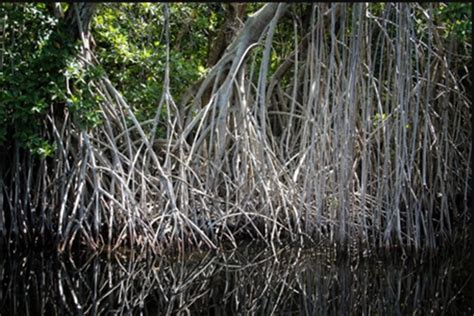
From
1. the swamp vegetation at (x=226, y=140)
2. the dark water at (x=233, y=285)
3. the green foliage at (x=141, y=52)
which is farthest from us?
the green foliage at (x=141, y=52)

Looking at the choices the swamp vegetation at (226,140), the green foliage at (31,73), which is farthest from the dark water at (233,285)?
the green foliage at (31,73)

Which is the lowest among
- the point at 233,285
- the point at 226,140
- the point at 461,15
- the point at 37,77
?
the point at 233,285

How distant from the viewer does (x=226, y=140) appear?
6164mm

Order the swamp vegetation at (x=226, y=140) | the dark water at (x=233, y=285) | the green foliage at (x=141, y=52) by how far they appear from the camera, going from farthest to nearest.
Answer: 1. the green foliage at (x=141, y=52)
2. the swamp vegetation at (x=226, y=140)
3. the dark water at (x=233, y=285)

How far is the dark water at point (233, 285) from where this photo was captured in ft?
14.1

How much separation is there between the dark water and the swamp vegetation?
0.23 metres

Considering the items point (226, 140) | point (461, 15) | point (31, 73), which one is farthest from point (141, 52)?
point (461, 15)

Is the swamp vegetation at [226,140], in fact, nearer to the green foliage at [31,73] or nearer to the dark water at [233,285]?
the green foliage at [31,73]

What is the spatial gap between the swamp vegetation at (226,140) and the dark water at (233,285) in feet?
0.75

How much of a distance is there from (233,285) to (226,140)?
5.30 feet

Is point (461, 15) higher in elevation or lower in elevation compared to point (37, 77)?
lower

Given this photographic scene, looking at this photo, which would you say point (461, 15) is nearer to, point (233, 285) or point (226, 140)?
point (233, 285)

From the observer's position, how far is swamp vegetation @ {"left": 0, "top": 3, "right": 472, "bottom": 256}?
5188mm

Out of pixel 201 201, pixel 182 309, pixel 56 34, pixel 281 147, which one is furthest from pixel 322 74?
pixel 182 309
